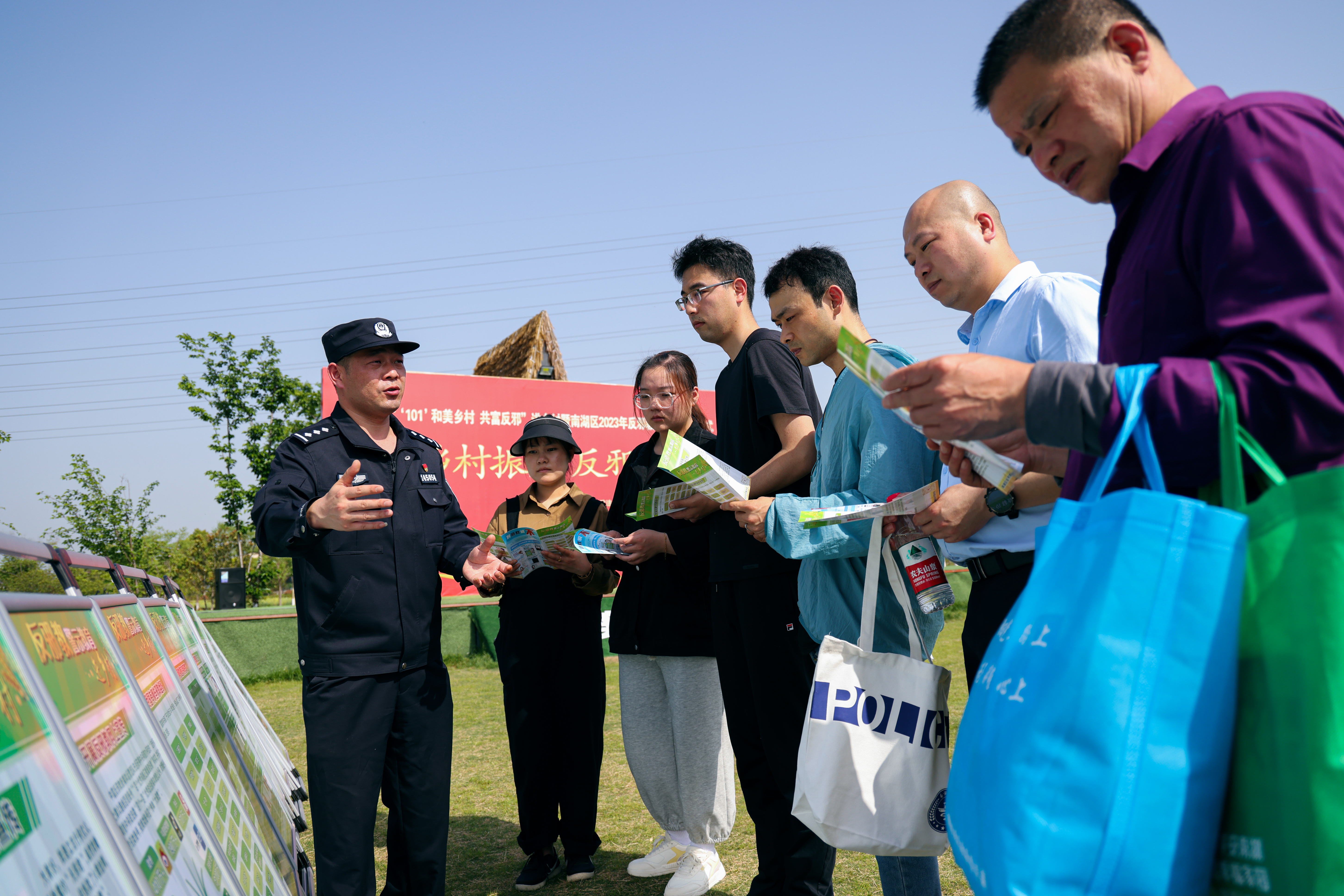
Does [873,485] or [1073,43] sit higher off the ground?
[1073,43]

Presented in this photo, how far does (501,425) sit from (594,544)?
27.8ft

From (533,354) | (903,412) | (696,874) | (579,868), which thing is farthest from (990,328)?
(533,354)

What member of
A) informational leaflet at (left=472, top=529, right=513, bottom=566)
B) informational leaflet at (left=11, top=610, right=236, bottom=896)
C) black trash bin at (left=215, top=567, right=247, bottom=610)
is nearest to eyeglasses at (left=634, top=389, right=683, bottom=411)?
informational leaflet at (left=472, top=529, right=513, bottom=566)

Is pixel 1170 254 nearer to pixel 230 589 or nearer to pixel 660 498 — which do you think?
pixel 660 498

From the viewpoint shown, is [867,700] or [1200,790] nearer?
[1200,790]

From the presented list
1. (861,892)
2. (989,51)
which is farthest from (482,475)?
(989,51)

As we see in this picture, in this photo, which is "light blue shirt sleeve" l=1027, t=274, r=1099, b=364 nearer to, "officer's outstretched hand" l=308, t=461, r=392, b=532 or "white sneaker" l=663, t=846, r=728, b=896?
"officer's outstretched hand" l=308, t=461, r=392, b=532

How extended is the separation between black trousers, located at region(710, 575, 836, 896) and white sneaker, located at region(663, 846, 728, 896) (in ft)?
1.41

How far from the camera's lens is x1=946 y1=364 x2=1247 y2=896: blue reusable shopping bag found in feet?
2.77

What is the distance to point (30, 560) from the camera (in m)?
1.53

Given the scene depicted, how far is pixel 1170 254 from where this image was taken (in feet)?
3.45

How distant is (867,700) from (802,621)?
704 millimetres

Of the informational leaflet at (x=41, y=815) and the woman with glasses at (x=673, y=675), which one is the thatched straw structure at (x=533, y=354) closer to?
the woman with glasses at (x=673, y=675)

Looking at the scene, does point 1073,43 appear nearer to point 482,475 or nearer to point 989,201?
point 989,201
